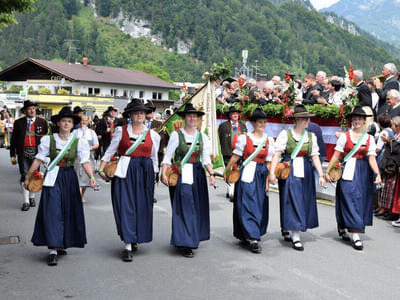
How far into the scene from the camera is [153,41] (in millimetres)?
196125

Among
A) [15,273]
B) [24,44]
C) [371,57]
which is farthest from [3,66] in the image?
[15,273]

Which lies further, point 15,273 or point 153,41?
point 153,41

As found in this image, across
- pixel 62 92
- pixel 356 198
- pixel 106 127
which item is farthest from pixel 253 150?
pixel 62 92

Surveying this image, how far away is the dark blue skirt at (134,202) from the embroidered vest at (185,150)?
43 centimetres

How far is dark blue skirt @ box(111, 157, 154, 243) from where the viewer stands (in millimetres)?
7267

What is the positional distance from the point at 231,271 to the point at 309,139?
7.78 feet

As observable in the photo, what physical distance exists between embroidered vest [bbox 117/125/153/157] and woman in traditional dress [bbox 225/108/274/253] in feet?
3.78

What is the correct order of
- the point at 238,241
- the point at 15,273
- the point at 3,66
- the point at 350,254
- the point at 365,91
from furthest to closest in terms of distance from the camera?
the point at 3,66, the point at 365,91, the point at 238,241, the point at 350,254, the point at 15,273

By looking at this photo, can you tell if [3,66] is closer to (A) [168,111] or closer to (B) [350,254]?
(A) [168,111]

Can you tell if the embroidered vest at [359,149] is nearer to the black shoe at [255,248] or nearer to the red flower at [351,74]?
the black shoe at [255,248]

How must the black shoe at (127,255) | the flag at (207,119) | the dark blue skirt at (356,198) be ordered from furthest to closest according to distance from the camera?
the flag at (207,119) < the dark blue skirt at (356,198) < the black shoe at (127,255)

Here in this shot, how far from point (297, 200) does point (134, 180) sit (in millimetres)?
2283

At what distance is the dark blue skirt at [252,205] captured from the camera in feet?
25.4

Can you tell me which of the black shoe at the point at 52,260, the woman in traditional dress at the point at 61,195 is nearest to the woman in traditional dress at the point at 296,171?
the woman in traditional dress at the point at 61,195
